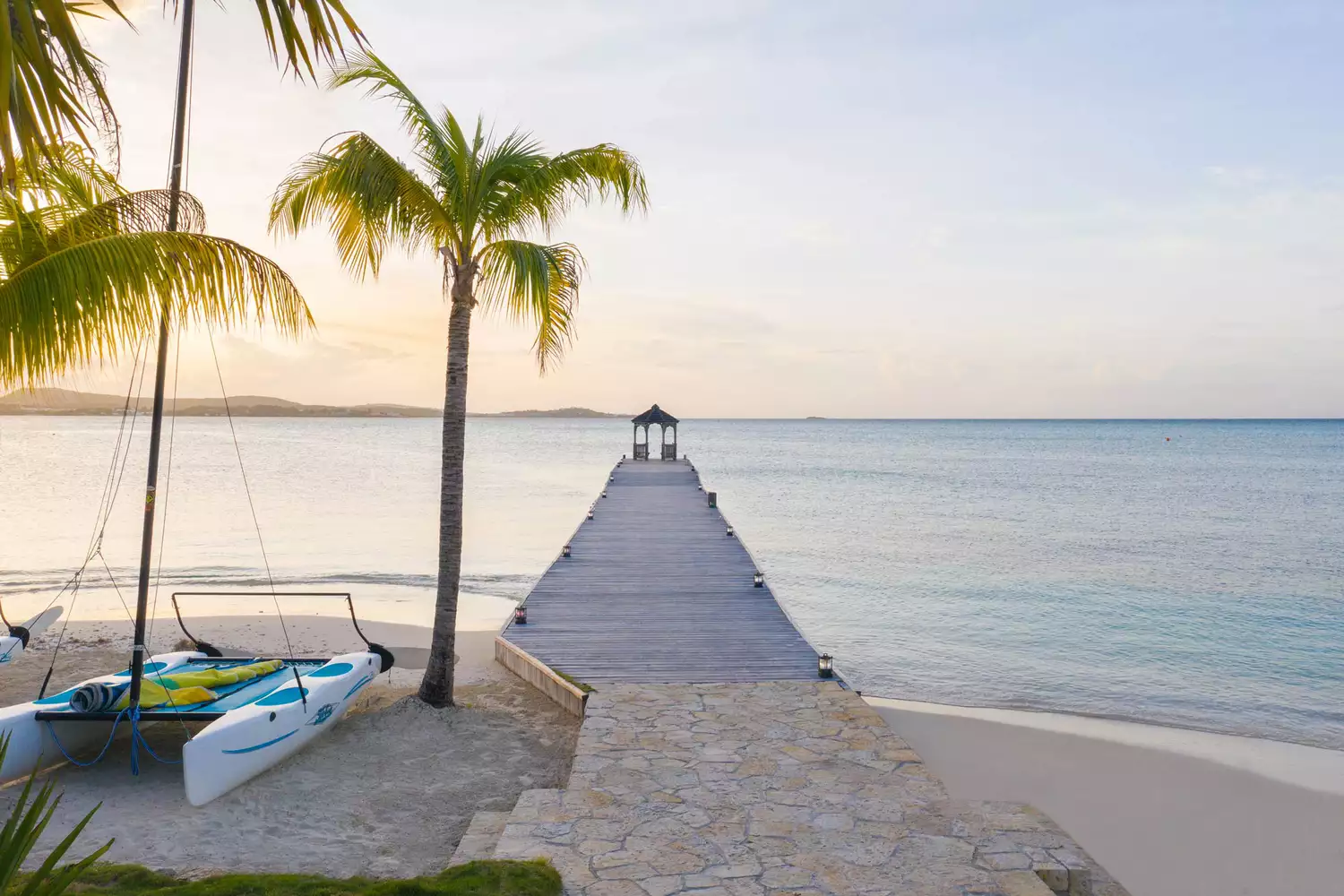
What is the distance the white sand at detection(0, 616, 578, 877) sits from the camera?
21.6 feet

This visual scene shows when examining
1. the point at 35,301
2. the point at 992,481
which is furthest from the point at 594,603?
the point at 992,481

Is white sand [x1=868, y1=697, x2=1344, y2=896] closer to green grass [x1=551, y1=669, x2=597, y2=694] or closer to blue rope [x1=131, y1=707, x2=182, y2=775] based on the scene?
green grass [x1=551, y1=669, x2=597, y2=694]

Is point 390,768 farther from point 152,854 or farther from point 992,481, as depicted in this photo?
point 992,481

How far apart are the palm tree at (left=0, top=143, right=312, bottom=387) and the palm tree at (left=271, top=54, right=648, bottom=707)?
3890 millimetres

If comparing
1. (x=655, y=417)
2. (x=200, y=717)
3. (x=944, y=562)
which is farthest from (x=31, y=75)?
(x=655, y=417)

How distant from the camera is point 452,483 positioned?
31.5 ft

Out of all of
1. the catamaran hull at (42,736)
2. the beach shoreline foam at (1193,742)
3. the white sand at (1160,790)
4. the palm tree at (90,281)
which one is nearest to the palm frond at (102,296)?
the palm tree at (90,281)

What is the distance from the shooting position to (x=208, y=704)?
27.6ft

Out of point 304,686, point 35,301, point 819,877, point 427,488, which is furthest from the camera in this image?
point 427,488

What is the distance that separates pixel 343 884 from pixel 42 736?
4559 millimetres

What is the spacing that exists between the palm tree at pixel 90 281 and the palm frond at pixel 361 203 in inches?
146

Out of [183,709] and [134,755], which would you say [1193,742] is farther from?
[134,755]

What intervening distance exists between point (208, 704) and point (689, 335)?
65.3 m

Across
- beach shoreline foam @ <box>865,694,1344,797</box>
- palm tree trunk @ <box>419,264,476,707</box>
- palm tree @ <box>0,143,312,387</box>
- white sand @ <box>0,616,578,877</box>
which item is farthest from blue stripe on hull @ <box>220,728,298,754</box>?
beach shoreline foam @ <box>865,694,1344,797</box>
